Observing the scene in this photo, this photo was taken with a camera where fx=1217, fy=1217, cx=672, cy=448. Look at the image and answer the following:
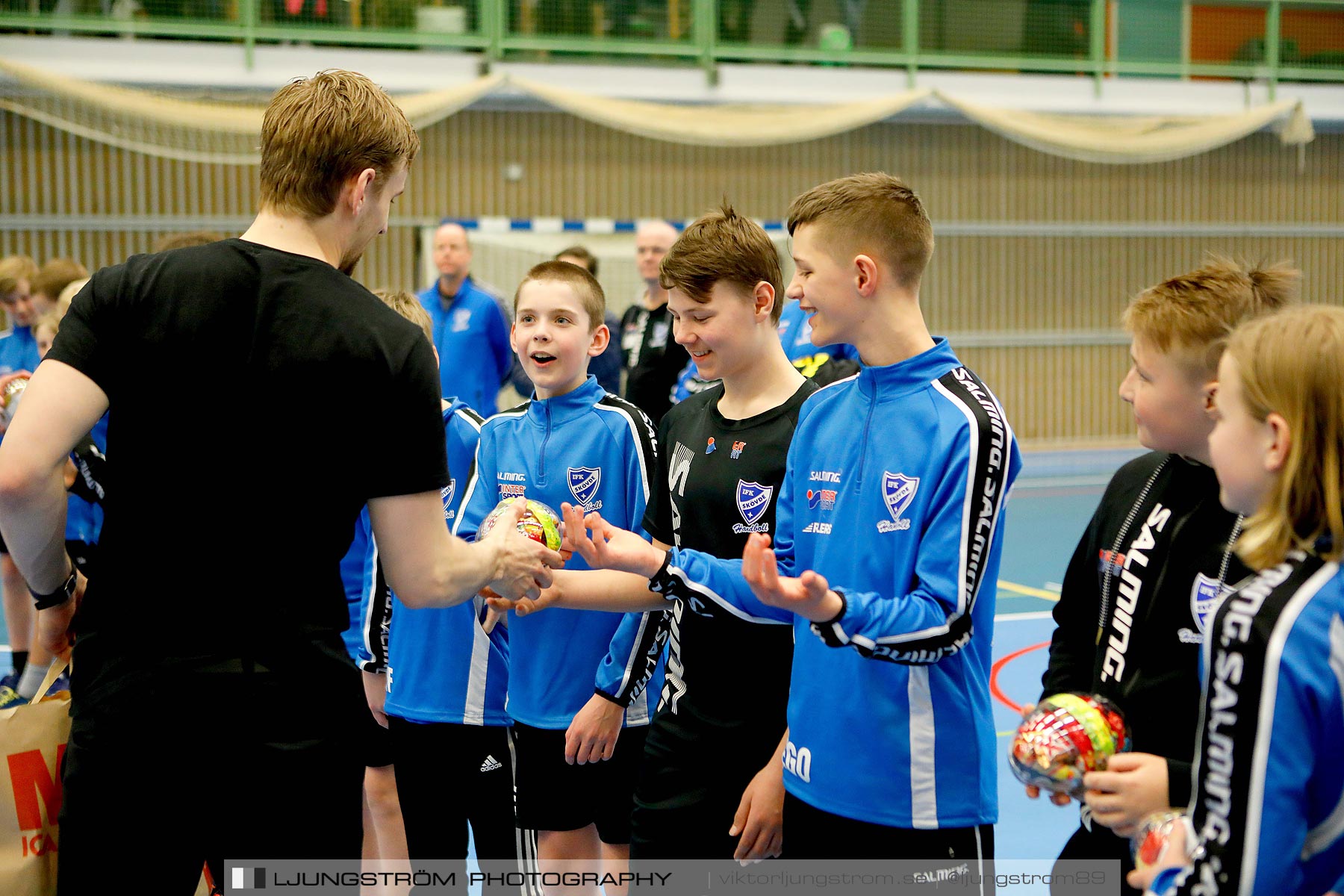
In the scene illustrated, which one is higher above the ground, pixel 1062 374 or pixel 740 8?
pixel 740 8

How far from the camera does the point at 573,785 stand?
122 inches

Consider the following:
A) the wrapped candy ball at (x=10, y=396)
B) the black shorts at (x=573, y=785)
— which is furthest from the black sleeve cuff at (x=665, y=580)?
the wrapped candy ball at (x=10, y=396)

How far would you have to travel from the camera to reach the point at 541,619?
315cm

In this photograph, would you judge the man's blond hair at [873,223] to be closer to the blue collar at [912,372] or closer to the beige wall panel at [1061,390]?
the blue collar at [912,372]

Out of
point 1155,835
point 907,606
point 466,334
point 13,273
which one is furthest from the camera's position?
point 466,334

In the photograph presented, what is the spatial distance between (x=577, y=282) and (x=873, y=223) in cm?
115

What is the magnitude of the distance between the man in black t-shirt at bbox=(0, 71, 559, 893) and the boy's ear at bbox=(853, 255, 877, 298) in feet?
2.91

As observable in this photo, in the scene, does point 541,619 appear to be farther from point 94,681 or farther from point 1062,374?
point 1062,374

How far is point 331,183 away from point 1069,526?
984 centimetres

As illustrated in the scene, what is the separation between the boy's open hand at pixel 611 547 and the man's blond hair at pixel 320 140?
76 centimetres

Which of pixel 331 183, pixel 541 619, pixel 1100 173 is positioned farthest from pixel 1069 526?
pixel 331 183

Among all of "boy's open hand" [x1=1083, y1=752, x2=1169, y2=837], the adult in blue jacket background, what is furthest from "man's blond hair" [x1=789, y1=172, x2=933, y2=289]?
the adult in blue jacket background

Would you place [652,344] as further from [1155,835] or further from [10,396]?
[1155,835]

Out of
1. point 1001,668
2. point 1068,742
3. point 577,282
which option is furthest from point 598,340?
point 1001,668
